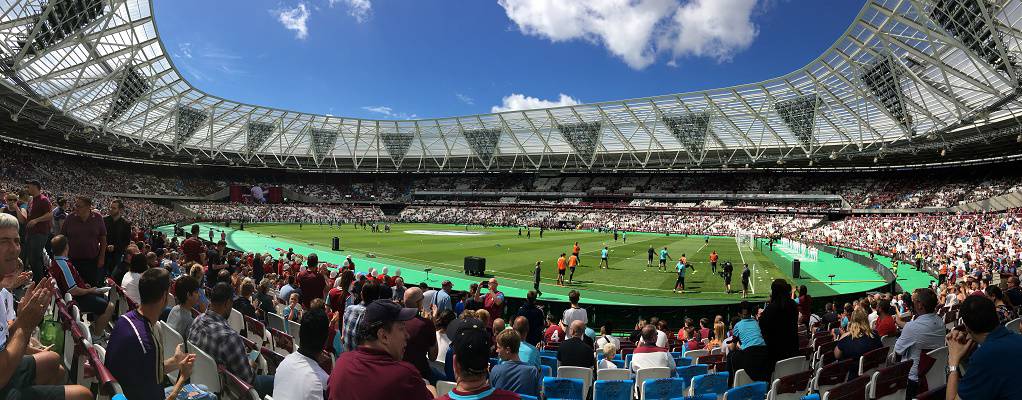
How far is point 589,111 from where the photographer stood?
6438cm

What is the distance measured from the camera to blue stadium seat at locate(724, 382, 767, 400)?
16.9ft

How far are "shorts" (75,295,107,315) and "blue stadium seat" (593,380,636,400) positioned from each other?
6827 millimetres

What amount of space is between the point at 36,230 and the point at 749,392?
33.8 feet

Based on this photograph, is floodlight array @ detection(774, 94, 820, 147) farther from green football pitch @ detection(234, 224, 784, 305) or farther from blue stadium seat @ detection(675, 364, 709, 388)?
blue stadium seat @ detection(675, 364, 709, 388)

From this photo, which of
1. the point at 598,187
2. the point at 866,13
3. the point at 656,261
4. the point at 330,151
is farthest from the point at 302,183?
the point at 866,13

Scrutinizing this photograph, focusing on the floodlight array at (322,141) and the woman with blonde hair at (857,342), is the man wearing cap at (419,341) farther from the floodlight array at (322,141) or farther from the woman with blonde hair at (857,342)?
the floodlight array at (322,141)

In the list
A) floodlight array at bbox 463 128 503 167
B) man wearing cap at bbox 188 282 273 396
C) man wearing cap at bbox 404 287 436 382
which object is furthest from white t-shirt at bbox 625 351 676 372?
floodlight array at bbox 463 128 503 167

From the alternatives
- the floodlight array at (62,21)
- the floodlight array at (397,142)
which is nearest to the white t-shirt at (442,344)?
the floodlight array at (62,21)

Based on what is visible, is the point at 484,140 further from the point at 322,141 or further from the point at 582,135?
the point at 322,141

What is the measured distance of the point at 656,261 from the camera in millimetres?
32188

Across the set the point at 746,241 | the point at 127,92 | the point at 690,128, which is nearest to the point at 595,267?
the point at 746,241

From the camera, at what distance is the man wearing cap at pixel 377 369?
2.96 metres

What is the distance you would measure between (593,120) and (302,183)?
200ft

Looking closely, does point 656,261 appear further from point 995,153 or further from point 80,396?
point 995,153
